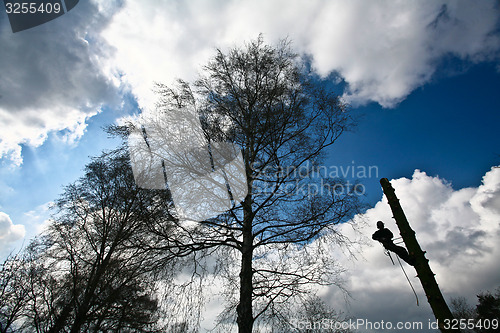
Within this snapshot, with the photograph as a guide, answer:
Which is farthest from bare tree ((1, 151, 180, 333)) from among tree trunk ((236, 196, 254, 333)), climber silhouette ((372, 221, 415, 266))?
climber silhouette ((372, 221, 415, 266))

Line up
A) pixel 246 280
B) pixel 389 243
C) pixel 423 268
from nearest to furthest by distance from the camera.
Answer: pixel 423 268
pixel 389 243
pixel 246 280

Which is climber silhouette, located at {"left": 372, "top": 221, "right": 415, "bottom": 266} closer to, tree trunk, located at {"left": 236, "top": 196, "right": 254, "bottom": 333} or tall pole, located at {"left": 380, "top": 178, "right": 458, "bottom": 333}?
tall pole, located at {"left": 380, "top": 178, "right": 458, "bottom": 333}

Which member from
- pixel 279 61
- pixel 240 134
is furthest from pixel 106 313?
pixel 279 61

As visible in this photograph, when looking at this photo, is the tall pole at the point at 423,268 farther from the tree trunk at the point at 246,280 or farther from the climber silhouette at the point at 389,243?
the tree trunk at the point at 246,280

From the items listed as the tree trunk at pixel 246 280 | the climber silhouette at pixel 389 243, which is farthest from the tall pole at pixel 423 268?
the tree trunk at pixel 246 280

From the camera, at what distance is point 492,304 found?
27219 mm

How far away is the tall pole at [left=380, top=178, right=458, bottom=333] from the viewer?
9.93 feet

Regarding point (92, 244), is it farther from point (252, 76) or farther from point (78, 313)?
point (252, 76)

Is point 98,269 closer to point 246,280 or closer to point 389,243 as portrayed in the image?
point 246,280

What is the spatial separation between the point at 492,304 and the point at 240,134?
132 feet

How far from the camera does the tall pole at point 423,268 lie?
3.03m

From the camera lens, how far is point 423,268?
10.8ft

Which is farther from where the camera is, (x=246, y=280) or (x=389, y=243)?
(x=246, y=280)

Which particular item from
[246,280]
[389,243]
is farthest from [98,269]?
[389,243]
